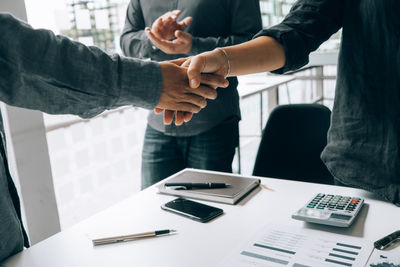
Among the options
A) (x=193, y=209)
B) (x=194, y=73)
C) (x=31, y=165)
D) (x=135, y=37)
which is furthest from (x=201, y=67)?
(x=31, y=165)

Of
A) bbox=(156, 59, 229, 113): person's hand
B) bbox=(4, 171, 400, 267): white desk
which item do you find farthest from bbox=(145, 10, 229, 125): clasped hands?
bbox=(4, 171, 400, 267): white desk

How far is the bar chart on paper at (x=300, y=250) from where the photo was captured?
33.8 inches

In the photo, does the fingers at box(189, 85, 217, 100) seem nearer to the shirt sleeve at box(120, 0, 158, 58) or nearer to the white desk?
the white desk

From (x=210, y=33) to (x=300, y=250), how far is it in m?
1.23

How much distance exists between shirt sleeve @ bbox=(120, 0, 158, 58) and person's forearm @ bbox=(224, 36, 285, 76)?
2.56ft

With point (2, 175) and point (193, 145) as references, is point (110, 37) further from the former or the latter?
point (2, 175)

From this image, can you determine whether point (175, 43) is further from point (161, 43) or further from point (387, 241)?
point (387, 241)

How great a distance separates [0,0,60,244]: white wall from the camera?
180 cm

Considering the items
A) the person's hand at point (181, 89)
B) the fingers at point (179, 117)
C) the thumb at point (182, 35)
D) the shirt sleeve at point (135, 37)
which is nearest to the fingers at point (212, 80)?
the person's hand at point (181, 89)

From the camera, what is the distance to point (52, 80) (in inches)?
33.9

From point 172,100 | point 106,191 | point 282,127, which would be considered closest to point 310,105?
point 282,127

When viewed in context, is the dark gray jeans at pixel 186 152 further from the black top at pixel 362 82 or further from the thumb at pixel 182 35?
the black top at pixel 362 82

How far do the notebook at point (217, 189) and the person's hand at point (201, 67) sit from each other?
0.26 meters

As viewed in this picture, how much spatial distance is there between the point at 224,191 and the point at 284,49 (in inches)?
19.1
